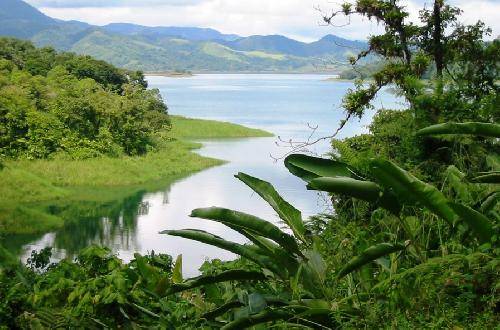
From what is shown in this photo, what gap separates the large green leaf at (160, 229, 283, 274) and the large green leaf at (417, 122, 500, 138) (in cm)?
80

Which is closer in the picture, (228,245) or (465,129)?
(465,129)

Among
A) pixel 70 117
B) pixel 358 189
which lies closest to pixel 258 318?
pixel 358 189

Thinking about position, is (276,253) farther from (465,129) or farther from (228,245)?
(465,129)

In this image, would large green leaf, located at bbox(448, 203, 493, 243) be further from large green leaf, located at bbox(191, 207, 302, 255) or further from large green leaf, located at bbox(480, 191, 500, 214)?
large green leaf, located at bbox(191, 207, 302, 255)

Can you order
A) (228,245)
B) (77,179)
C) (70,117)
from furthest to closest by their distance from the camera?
(70,117) → (77,179) → (228,245)

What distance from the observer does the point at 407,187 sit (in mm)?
2344

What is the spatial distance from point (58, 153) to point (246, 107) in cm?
4905

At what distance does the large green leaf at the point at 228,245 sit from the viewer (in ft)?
8.95

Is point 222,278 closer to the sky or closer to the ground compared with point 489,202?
closer to the ground

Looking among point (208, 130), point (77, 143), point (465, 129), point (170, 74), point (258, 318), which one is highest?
point (465, 129)

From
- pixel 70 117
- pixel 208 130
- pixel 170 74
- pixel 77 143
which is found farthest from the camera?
pixel 170 74

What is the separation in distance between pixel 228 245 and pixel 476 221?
96cm

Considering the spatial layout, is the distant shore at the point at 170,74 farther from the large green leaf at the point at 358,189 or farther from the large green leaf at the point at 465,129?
the large green leaf at the point at 358,189

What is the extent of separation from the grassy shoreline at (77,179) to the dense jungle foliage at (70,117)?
978 millimetres
